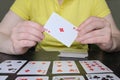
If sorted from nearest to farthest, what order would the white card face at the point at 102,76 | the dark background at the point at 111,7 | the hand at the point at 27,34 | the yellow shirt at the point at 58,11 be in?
the white card face at the point at 102,76 < the hand at the point at 27,34 < the yellow shirt at the point at 58,11 < the dark background at the point at 111,7

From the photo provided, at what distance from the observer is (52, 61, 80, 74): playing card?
731 millimetres

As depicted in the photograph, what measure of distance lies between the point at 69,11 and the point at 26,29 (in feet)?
1.53

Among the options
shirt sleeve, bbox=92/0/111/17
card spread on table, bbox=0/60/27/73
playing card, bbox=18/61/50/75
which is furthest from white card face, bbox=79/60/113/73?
shirt sleeve, bbox=92/0/111/17

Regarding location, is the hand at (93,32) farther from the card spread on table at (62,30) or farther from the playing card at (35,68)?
the playing card at (35,68)

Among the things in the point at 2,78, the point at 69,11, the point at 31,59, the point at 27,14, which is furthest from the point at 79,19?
the point at 2,78

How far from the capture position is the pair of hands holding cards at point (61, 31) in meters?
0.87

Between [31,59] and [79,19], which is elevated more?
[79,19]

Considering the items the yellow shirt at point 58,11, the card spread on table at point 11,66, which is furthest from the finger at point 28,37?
the yellow shirt at point 58,11

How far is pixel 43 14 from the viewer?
4.30 ft

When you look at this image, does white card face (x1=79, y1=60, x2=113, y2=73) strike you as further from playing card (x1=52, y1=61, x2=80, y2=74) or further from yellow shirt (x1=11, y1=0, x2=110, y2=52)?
yellow shirt (x1=11, y1=0, x2=110, y2=52)

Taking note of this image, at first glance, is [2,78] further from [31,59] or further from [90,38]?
[90,38]

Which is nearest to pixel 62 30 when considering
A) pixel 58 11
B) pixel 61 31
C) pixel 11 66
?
pixel 61 31

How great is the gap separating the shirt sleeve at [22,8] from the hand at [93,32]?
0.58 m

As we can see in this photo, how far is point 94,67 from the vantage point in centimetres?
79
